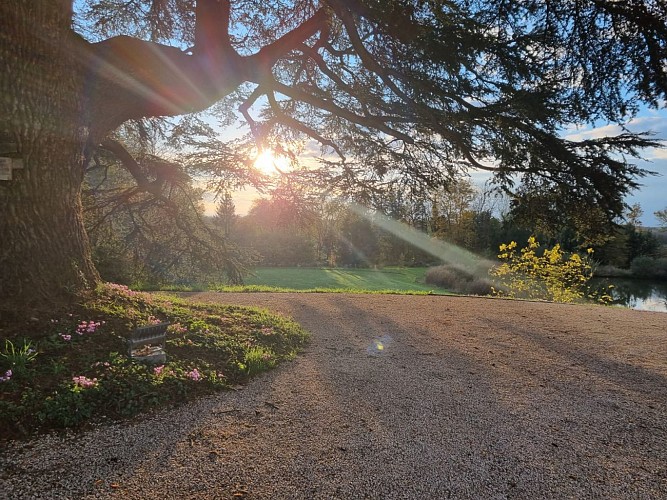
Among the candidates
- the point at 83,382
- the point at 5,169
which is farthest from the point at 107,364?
the point at 5,169

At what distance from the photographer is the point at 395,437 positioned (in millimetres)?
2498

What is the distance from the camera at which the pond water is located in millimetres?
16875

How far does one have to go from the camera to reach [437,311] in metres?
7.39

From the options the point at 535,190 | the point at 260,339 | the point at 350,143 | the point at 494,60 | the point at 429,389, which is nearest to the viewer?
the point at 429,389

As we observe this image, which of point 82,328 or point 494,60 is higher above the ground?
point 494,60

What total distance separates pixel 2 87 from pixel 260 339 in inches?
131

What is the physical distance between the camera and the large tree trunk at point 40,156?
3219 millimetres

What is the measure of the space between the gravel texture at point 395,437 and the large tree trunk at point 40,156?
1.77 m

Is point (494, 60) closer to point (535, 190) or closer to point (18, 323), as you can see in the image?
point (535, 190)

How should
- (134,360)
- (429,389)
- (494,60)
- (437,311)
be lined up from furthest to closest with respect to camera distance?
(437,311), (494,60), (429,389), (134,360)

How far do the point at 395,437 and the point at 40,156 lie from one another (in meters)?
3.86

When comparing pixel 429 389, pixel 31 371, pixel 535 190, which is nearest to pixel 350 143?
pixel 535 190

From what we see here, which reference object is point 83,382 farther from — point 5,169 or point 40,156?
point 40,156

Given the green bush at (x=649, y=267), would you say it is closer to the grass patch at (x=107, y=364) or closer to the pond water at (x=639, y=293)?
the pond water at (x=639, y=293)
